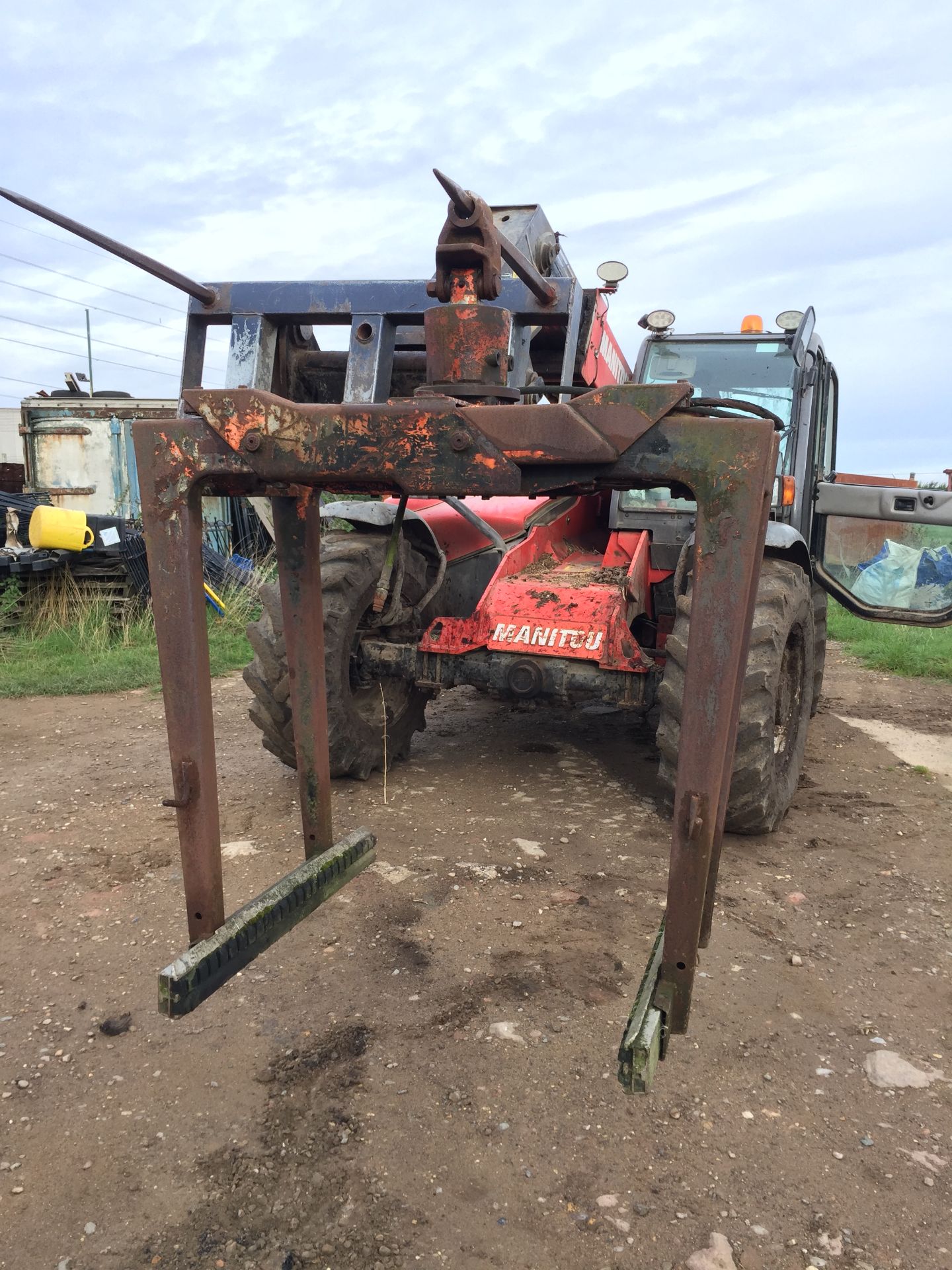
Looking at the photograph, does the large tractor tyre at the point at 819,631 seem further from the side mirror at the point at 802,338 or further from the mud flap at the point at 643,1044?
the mud flap at the point at 643,1044

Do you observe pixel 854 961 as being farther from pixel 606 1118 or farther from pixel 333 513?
pixel 333 513

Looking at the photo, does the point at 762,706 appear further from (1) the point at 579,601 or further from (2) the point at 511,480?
(2) the point at 511,480

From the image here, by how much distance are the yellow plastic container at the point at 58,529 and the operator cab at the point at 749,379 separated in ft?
18.5

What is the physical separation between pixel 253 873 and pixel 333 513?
1.87m

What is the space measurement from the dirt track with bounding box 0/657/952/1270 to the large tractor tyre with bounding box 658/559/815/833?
201 mm

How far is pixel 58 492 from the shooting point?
39.3 ft

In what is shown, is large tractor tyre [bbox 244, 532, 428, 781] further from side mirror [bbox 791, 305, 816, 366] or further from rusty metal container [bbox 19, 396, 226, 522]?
rusty metal container [bbox 19, 396, 226, 522]

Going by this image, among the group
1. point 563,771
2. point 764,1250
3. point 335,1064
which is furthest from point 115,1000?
point 563,771

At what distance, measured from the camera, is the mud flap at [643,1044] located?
1805mm

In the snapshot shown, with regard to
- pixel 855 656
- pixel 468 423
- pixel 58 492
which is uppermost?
pixel 468 423

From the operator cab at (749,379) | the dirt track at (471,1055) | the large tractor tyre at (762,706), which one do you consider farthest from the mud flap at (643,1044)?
the operator cab at (749,379)

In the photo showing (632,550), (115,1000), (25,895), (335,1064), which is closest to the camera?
(335,1064)

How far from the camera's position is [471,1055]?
254 centimetres

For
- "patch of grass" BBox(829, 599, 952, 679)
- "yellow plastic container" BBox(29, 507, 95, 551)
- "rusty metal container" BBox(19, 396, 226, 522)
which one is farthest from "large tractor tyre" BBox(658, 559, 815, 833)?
"rusty metal container" BBox(19, 396, 226, 522)
